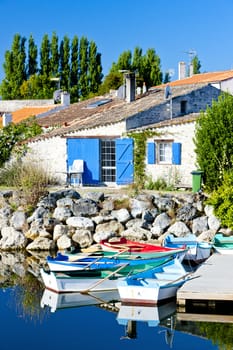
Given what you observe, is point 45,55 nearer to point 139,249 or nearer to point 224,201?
point 224,201

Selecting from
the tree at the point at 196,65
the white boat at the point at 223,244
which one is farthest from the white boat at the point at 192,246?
the tree at the point at 196,65

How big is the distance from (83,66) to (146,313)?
177ft

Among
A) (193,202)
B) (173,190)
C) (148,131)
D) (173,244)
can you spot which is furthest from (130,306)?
(148,131)

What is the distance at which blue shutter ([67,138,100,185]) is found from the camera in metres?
28.3

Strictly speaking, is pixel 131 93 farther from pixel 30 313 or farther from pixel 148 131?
pixel 30 313

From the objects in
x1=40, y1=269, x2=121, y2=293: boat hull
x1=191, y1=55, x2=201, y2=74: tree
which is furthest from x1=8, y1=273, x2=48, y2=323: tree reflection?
x1=191, y1=55, x2=201, y2=74: tree

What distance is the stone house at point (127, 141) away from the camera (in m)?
26.7

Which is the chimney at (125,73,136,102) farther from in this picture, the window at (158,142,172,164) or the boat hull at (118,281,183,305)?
the boat hull at (118,281,183,305)

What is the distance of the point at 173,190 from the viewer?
85.4ft

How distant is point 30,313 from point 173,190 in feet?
37.0

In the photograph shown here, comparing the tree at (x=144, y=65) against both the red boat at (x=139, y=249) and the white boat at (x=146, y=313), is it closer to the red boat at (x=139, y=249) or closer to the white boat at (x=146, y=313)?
the red boat at (x=139, y=249)

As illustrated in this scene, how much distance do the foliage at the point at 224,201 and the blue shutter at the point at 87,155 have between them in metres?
6.58

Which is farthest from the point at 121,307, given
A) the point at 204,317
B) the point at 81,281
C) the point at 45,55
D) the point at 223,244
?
the point at 45,55

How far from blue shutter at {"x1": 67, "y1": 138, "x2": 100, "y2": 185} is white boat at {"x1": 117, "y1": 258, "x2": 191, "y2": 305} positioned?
1159 centimetres
